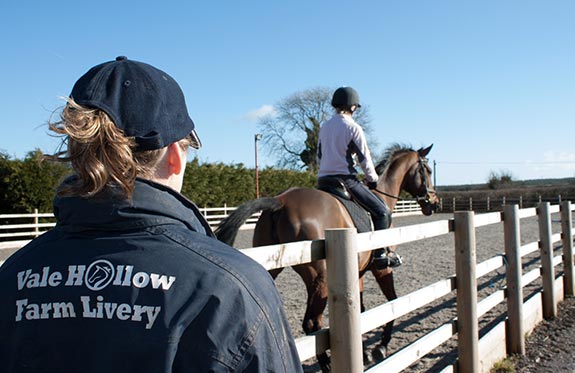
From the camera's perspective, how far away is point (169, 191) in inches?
44.8

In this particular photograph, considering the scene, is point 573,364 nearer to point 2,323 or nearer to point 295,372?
point 295,372

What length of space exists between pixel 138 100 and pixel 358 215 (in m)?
4.10

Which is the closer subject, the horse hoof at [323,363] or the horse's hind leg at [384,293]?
the horse hoof at [323,363]

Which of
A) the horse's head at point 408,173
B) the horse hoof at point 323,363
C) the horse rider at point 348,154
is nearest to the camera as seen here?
the horse hoof at point 323,363

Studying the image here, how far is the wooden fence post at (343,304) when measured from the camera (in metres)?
2.51

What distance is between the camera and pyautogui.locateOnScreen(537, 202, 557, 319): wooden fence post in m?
6.25

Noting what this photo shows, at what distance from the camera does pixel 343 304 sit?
252 centimetres

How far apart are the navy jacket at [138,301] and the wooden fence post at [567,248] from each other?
24.1 feet

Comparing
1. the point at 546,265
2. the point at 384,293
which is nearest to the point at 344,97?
the point at 384,293

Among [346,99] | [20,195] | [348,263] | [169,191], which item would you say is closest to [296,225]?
[346,99]

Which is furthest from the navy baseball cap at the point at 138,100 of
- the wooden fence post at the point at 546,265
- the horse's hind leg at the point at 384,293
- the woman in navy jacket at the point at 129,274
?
the wooden fence post at the point at 546,265

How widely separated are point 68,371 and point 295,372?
455 mm

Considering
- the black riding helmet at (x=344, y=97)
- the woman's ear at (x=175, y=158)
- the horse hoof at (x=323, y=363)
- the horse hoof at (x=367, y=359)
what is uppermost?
the black riding helmet at (x=344, y=97)

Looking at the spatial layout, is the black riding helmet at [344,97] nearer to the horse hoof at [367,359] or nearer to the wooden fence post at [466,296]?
the wooden fence post at [466,296]
